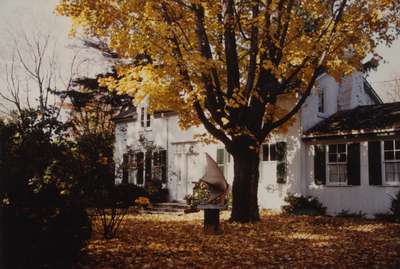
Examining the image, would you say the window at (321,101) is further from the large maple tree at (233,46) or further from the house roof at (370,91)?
the large maple tree at (233,46)

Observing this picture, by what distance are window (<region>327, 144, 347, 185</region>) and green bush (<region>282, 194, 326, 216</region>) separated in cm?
114

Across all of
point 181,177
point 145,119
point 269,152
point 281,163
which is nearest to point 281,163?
point 281,163

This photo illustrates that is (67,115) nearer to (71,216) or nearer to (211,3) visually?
(211,3)

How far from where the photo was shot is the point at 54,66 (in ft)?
103

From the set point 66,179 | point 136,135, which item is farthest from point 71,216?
point 136,135

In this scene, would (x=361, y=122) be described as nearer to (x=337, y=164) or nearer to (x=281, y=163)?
(x=337, y=164)

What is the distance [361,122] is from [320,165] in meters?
2.46

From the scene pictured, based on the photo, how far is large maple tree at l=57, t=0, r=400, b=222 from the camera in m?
11.7

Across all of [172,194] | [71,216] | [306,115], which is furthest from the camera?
[172,194]

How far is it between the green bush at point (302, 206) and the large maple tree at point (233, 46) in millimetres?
4509

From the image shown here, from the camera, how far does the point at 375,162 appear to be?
16.2 m

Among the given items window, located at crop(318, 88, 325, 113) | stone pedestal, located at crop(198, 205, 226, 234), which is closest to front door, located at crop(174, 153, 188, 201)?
window, located at crop(318, 88, 325, 113)

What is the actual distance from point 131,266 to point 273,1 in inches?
347

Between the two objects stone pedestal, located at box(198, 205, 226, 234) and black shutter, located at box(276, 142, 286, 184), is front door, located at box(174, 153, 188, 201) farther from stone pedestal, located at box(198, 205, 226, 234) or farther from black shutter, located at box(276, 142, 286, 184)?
stone pedestal, located at box(198, 205, 226, 234)
